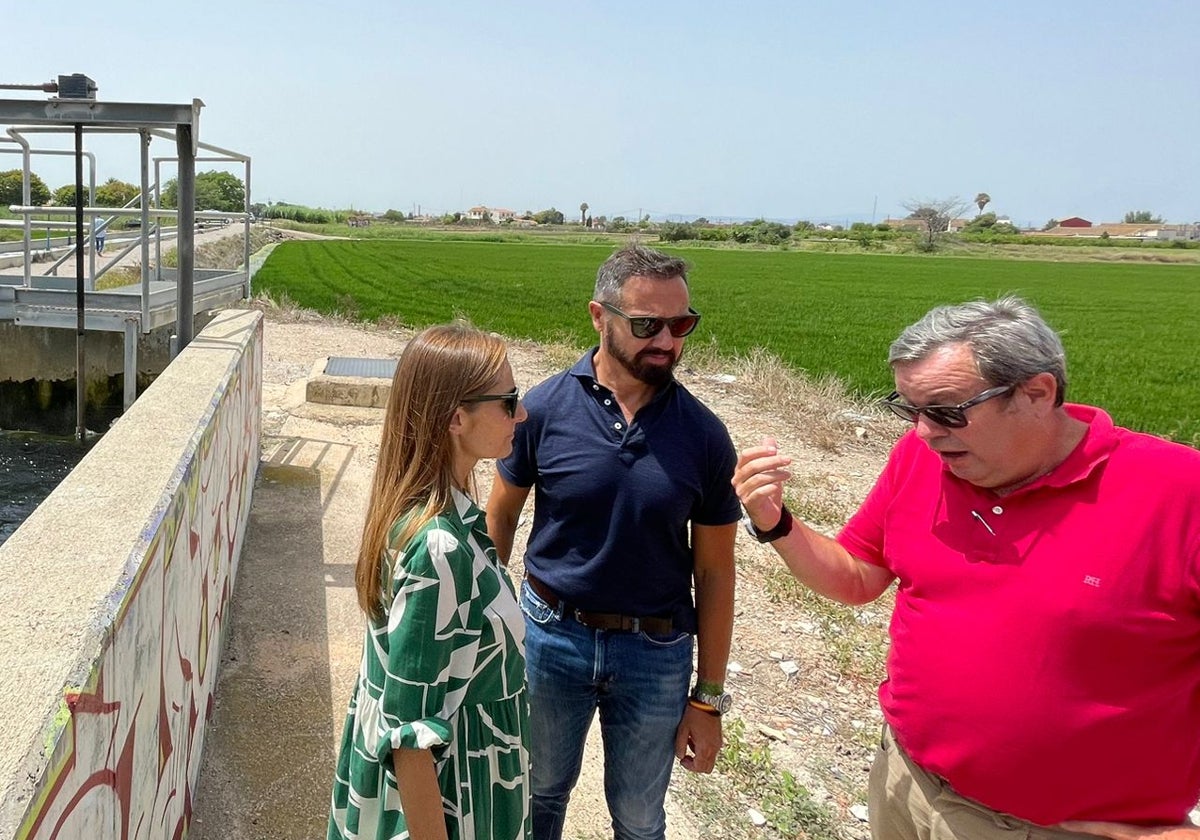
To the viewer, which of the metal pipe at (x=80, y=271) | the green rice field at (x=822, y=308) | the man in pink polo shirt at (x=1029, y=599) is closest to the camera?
the man in pink polo shirt at (x=1029, y=599)

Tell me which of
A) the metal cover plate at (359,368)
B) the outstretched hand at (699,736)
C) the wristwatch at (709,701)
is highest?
the metal cover plate at (359,368)

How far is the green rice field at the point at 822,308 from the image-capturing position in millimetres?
14656

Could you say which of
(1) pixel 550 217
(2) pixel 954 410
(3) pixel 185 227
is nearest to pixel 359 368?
(3) pixel 185 227

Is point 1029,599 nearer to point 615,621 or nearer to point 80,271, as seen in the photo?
point 615,621

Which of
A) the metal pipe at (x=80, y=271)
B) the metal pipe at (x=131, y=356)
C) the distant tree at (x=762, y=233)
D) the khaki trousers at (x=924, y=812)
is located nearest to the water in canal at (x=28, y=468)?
the metal pipe at (x=80, y=271)

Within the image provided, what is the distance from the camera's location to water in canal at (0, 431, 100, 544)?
7.66 metres

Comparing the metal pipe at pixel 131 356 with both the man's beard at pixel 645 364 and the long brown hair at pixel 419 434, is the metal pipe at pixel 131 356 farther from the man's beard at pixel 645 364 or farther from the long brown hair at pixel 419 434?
the long brown hair at pixel 419 434

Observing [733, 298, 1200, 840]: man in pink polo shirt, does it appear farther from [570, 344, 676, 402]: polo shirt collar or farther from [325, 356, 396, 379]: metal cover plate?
[325, 356, 396, 379]: metal cover plate

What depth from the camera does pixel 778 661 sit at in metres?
4.54

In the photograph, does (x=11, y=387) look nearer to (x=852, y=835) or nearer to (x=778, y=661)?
(x=778, y=661)

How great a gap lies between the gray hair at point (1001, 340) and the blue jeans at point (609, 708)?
3.32ft

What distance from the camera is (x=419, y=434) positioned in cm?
182

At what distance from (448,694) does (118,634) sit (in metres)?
0.61

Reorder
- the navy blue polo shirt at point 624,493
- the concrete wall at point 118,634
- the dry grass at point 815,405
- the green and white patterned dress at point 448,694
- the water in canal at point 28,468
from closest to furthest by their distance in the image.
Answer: the concrete wall at point 118,634, the green and white patterned dress at point 448,694, the navy blue polo shirt at point 624,493, the water in canal at point 28,468, the dry grass at point 815,405
